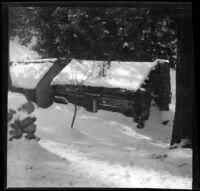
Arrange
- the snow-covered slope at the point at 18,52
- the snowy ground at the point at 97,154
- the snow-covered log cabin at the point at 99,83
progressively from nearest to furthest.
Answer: the snowy ground at the point at 97,154 < the snow-covered slope at the point at 18,52 < the snow-covered log cabin at the point at 99,83

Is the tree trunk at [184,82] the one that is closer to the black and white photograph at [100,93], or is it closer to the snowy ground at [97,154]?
the black and white photograph at [100,93]

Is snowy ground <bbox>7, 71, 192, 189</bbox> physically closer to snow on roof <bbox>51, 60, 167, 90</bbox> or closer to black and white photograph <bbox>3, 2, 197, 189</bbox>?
black and white photograph <bbox>3, 2, 197, 189</bbox>

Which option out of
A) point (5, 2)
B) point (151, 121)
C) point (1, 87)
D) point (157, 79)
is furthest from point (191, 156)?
point (5, 2)

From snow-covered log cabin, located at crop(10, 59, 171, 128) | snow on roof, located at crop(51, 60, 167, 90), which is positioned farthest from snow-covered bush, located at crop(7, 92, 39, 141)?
snow on roof, located at crop(51, 60, 167, 90)

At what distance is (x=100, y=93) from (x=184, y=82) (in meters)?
1.42

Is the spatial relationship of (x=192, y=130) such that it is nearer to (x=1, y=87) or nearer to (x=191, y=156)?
(x=191, y=156)

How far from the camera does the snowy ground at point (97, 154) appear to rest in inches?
231

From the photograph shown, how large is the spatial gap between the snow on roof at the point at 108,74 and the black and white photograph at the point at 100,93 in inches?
0.7

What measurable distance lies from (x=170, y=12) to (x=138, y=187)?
2.89 meters

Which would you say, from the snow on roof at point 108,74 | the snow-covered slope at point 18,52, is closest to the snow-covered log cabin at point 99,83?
the snow on roof at point 108,74

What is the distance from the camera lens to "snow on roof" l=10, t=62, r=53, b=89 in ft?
19.9

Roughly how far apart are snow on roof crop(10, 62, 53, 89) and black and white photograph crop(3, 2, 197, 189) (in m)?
0.02

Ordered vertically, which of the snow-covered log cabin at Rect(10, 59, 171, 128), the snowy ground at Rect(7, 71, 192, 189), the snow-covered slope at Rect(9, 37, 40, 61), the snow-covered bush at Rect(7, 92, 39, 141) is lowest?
the snowy ground at Rect(7, 71, 192, 189)

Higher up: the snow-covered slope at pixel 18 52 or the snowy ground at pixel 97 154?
the snow-covered slope at pixel 18 52
